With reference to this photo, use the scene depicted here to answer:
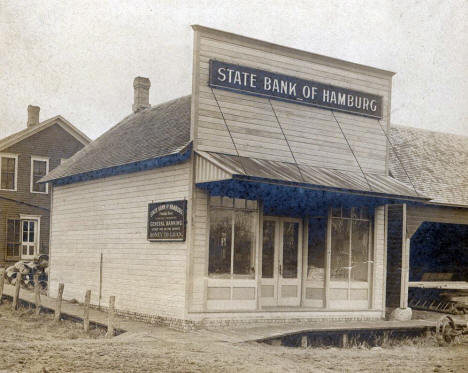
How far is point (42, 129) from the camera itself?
103ft

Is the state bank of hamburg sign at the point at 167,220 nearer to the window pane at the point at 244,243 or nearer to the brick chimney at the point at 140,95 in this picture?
the window pane at the point at 244,243

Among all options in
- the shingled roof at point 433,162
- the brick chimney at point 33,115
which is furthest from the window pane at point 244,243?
the brick chimney at point 33,115

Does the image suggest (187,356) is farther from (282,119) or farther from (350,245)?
(350,245)

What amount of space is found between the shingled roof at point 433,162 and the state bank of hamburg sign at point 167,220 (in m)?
6.96

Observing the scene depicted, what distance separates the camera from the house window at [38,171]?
1208 inches

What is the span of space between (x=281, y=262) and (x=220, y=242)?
6.75 ft

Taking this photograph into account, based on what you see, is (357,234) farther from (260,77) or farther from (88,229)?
(88,229)

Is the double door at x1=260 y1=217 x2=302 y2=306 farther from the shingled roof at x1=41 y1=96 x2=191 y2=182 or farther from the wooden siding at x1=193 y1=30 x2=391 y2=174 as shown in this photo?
the shingled roof at x1=41 y1=96 x2=191 y2=182

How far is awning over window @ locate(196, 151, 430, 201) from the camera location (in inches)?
497

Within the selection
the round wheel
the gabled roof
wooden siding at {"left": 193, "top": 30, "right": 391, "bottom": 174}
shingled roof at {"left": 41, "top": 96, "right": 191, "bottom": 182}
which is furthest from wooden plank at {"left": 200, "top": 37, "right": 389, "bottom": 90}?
the gabled roof

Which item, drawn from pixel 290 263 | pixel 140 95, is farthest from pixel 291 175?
pixel 140 95

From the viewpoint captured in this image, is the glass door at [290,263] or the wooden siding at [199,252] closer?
the wooden siding at [199,252]

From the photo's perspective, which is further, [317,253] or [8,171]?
[8,171]

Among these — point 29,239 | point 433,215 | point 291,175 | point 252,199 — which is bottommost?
point 29,239
